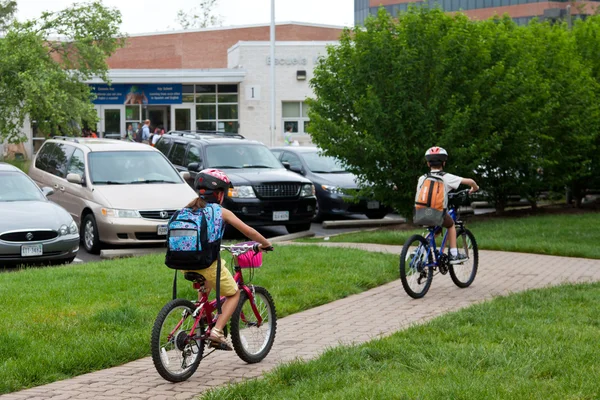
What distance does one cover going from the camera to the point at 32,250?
13219mm

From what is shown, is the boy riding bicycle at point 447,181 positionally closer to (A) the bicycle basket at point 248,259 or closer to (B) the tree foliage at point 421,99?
(A) the bicycle basket at point 248,259

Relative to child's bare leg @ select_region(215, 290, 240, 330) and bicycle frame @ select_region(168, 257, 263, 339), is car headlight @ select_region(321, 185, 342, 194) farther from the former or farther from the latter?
child's bare leg @ select_region(215, 290, 240, 330)

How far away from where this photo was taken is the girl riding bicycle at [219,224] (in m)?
6.64

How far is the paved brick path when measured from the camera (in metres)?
6.53

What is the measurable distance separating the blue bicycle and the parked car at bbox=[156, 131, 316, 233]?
6.61m

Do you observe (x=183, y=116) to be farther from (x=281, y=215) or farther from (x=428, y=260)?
(x=428, y=260)

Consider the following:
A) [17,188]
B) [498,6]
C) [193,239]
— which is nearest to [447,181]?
[193,239]

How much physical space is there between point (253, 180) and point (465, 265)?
6937 millimetres

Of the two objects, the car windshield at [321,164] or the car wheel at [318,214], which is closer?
the car wheel at [318,214]

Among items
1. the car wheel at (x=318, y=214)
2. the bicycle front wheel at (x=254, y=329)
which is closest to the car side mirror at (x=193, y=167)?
the car wheel at (x=318, y=214)

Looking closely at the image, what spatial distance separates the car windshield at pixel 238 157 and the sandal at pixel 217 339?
1190 cm

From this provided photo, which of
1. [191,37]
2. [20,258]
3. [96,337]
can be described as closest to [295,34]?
[191,37]

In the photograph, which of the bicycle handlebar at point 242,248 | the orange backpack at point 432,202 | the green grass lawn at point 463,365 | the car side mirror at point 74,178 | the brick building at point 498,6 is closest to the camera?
the green grass lawn at point 463,365

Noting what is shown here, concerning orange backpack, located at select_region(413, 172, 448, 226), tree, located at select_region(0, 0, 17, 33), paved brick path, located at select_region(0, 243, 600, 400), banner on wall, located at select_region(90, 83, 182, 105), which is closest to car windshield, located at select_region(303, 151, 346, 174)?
paved brick path, located at select_region(0, 243, 600, 400)
